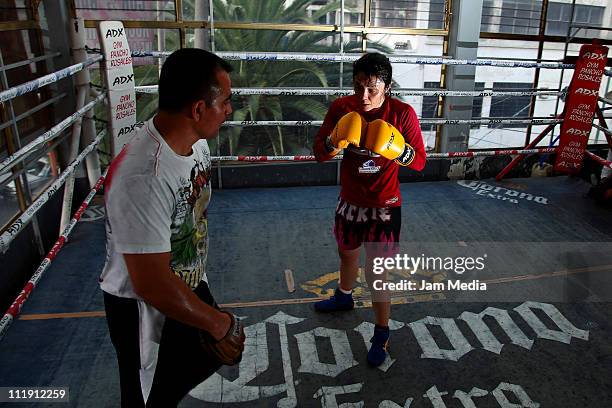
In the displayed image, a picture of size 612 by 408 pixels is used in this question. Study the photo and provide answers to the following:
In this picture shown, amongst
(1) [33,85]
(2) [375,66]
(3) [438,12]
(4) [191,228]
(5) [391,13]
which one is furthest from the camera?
(5) [391,13]

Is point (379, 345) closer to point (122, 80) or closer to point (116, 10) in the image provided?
point (122, 80)

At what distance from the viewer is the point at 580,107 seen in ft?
14.0

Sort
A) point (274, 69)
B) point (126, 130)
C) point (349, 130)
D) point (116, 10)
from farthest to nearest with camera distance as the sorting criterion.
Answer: point (274, 69), point (116, 10), point (126, 130), point (349, 130)

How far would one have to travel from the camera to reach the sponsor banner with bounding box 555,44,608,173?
Answer: 407 cm

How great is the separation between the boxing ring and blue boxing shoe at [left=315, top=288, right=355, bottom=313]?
0.16 ft

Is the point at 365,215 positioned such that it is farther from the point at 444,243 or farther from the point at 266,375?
the point at 444,243

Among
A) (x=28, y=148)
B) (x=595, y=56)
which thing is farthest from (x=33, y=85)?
(x=595, y=56)

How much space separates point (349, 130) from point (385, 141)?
0.17 metres

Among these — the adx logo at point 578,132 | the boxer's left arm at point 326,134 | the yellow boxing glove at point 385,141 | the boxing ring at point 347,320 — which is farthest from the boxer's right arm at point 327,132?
the adx logo at point 578,132

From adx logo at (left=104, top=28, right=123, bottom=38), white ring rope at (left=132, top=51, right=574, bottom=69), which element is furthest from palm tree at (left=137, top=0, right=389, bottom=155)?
adx logo at (left=104, top=28, right=123, bottom=38)

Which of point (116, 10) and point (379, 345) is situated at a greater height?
point (116, 10)

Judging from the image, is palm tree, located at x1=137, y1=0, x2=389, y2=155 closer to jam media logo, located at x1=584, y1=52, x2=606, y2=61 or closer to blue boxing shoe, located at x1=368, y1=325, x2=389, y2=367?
jam media logo, located at x1=584, y1=52, x2=606, y2=61

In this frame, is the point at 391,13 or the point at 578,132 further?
the point at 391,13

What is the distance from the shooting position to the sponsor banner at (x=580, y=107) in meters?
4.07
